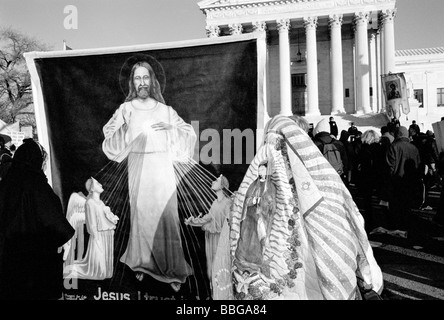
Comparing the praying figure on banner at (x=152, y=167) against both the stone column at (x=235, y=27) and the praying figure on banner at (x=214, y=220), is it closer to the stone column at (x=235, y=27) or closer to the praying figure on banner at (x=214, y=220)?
the praying figure on banner at (x=214, y=220)

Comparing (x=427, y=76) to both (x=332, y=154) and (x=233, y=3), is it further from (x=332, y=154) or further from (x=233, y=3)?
(x=332, y=154)

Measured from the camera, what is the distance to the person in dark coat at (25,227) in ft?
9.95

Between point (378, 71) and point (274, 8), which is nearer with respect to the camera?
point (274, 8)

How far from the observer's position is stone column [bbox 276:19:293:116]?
134 ft

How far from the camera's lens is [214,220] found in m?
3.24

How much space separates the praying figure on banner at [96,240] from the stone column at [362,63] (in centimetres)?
3856

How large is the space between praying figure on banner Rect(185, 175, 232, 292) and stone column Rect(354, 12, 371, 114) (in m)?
38.5

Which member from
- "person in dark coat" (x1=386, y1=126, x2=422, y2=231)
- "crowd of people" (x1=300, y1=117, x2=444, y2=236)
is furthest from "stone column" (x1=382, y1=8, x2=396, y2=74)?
"person in dark coat" (x1=386, y1=126, x2=422, y2=231)

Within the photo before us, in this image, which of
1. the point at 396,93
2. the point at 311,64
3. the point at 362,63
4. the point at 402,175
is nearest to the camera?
the point at 402,175

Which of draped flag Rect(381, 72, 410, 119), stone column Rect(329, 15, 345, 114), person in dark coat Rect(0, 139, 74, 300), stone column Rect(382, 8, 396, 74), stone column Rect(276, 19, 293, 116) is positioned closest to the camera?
person in dark coat Rect(0, 139, 74, 300)

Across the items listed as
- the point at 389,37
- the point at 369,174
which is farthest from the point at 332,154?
the point at 389,37

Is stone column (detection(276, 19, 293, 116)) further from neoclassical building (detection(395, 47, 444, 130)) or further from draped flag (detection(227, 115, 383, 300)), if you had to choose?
draped flag (detection(227, 115, 383, 300))

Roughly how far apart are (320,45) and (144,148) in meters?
44.1
